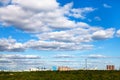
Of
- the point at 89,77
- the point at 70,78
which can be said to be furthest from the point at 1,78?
the point at 89,77

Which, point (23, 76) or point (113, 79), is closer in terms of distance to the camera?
point (113, 79)

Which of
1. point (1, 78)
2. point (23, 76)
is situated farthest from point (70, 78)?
point (1, 78)

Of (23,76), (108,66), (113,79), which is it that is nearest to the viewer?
(113,79)

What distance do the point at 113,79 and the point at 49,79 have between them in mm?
7251

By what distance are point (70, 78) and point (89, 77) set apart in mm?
2245

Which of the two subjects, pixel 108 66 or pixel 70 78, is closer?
pixel 70 78

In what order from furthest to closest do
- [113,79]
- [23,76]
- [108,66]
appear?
[108,66], [23,76], [113,79]

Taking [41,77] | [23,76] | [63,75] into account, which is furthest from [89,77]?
[23,76]

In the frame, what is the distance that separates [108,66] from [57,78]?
572 inches

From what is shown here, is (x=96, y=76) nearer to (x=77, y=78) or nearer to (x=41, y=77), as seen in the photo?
(x=77, y=78)

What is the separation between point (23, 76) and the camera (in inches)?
1407

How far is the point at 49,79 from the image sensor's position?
110 ft

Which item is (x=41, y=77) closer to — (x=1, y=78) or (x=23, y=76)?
(x=23, y=76)

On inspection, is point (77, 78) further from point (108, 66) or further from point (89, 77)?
point (108, 66)
